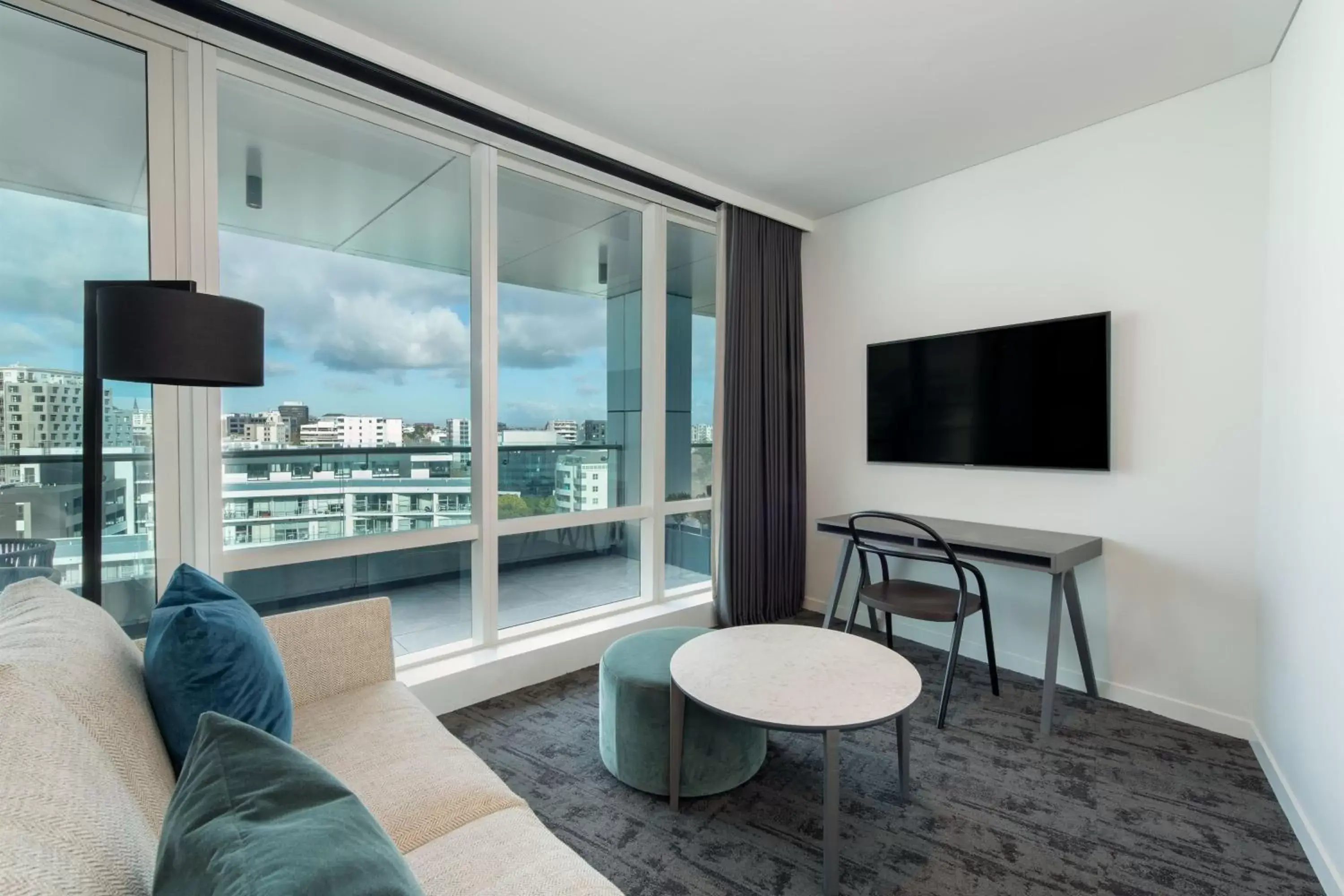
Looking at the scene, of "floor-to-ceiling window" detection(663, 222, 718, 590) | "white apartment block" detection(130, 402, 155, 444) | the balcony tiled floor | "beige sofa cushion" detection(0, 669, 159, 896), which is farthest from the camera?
"floor-to-ceiling window" detection(663, 222, 718, 590)

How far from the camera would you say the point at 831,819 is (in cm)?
154

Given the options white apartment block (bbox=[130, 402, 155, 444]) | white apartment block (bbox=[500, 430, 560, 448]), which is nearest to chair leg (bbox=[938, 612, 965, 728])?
white apartment block (bbox=[500, 430, 560, 448])

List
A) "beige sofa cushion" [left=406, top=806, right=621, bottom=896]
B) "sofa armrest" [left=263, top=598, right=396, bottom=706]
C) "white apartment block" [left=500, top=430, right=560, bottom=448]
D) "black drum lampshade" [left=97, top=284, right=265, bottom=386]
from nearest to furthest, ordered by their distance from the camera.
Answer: "beige sofa cushion" [left=406, top=806, right=621, bottom=896] → "black drum lampshade" [left=97, top=284, right=265, bottom=386] → "sofa armrest" [left=263, top=598, right=396, bottom=706] → "white apartment block" [left=500, top=430, right=560, bottom=448]

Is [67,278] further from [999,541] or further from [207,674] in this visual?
[999,541]

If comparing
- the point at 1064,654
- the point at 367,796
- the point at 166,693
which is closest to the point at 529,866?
the point at 367,796

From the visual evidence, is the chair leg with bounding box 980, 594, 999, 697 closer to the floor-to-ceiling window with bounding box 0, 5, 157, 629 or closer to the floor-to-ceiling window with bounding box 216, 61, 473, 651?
the floor-to-ceiling window with bounding box 216, 61, 473, 651

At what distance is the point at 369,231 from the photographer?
3572mm

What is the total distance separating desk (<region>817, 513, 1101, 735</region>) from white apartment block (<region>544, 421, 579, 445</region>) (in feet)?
4.74

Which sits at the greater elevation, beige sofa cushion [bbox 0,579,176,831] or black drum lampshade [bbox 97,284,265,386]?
black drum lampshade [bbox 97,284,265,386]

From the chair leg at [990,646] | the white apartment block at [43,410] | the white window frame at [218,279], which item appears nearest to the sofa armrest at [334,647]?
the white window frame at [218,279]

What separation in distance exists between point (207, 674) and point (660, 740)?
1268mm

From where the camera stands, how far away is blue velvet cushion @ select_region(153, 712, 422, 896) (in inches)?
21.9

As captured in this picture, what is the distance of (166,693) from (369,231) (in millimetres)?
3173

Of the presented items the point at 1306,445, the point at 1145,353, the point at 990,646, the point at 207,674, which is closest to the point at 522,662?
the point at 207,674
